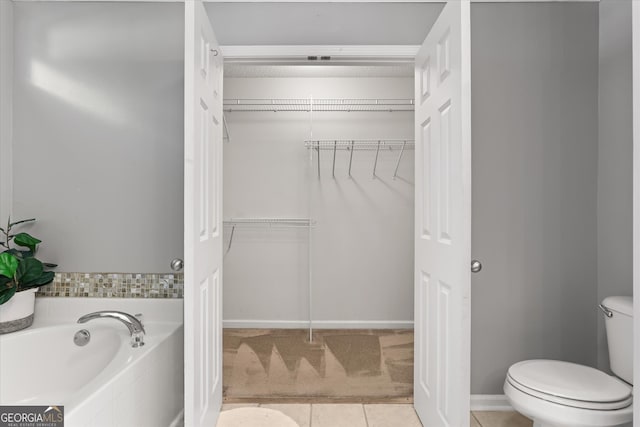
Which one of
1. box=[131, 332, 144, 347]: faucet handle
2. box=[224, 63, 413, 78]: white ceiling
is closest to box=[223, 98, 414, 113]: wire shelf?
box=[224, 63, 413, 78]: white ceiling

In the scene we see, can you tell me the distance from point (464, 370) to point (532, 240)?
1.02 meters

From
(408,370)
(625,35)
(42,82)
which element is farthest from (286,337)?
(625,35)

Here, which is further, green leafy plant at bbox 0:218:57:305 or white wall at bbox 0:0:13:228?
white wall at bbox 0:0:13:228

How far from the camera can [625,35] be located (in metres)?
2.01

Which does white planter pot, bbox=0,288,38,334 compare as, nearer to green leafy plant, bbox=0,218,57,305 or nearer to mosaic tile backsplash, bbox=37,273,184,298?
green leafy plant, bbox=0,218,57,305

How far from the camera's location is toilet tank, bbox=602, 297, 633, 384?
1674 millimetres

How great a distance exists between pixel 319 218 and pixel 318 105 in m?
1.04

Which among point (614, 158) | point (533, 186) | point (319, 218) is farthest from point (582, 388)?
point (319, 218)

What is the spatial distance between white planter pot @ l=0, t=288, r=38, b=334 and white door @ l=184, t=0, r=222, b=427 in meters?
0.92

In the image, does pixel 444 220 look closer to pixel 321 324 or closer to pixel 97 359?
pixel 97 359

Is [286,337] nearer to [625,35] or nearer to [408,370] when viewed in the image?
[408,370]

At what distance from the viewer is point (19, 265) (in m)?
1.92

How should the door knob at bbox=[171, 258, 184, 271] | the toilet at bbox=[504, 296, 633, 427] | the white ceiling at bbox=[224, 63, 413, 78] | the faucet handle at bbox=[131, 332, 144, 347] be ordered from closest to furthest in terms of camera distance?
the toilet at bbox=[504, 296, 633, 427] < the faucet handle at bbox=[131, 332, 144, 347] < the door knob at bbox=[171, 258, 184, 271] < the white ceiling at bbox=[224, 63, 413, 78]

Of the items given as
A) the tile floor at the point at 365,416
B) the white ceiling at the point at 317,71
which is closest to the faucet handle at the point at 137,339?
the tile floor at the point at 365,416
